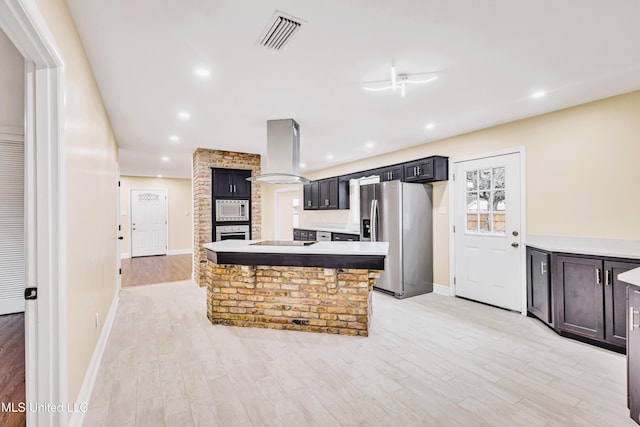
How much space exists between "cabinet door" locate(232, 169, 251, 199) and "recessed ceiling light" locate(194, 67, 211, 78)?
9.86ft

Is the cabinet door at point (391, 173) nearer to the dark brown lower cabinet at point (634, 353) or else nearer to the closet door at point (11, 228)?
the dark brown lower cabinet at point (634, 353)

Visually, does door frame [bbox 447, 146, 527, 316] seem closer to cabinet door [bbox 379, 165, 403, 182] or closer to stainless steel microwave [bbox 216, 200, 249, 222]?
cabinet door [bbox 379, 165, 403, 182]

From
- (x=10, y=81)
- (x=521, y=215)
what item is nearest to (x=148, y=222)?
(x=10, y=81)

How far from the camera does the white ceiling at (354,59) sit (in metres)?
1.74

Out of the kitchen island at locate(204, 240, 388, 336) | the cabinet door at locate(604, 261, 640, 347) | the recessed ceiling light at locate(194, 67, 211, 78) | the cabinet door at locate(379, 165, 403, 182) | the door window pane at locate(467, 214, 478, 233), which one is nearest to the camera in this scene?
the recessed ceiling light at locate(194, 67, 211, 78)

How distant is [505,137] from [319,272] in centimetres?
297

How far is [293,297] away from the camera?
318cm

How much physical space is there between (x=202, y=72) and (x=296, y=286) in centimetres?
222

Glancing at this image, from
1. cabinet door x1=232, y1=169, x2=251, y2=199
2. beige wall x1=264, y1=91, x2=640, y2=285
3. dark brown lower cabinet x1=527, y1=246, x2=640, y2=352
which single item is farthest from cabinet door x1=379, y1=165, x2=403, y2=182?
cabinet door x1=232, y1=169, x2=251, y2=199

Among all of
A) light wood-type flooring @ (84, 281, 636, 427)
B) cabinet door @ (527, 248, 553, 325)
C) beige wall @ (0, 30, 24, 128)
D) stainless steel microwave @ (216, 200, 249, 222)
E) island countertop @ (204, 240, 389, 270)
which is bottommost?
light wood-type flooring @ (84, 281, 636, 427)

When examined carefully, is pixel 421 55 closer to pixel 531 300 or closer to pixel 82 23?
pixel 82 23

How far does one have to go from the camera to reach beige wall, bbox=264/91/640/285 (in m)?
2.83

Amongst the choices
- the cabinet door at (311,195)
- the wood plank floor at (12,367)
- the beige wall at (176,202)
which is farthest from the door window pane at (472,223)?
the beige wall at (176,202)

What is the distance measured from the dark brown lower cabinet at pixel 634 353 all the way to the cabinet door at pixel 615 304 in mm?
990
